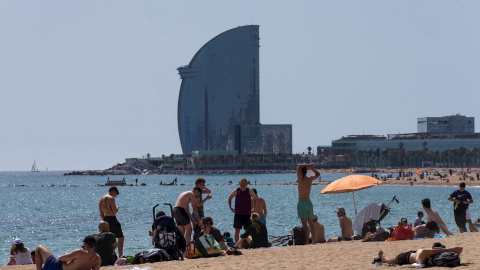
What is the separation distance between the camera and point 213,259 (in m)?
15.5

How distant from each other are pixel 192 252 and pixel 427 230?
590cm

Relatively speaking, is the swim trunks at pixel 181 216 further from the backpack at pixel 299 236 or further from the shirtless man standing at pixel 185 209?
the backpack at pixel 299 236

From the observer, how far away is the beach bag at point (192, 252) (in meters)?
15.9

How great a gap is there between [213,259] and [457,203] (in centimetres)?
823

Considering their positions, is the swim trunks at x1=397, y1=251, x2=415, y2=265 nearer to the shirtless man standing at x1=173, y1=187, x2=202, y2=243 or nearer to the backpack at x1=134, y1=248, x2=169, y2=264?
the backpack at x1=134, y1=248, x2=169, y2=264

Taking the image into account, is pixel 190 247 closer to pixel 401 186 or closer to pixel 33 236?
pixel 33 236

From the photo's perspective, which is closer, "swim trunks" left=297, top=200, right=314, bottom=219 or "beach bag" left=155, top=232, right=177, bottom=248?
"beach bag" left=155, top=232, right=177, bottom=248

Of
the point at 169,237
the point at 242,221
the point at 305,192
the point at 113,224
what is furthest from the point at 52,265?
the point at 305,192

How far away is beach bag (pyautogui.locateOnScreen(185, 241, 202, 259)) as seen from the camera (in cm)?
1585

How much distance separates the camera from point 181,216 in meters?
16.9

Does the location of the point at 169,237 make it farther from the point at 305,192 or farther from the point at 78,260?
the point at 305,192

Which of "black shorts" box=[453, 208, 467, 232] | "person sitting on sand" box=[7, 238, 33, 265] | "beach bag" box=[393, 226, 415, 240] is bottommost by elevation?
"person sitting on sand" box=[7, 238, 33, 265]

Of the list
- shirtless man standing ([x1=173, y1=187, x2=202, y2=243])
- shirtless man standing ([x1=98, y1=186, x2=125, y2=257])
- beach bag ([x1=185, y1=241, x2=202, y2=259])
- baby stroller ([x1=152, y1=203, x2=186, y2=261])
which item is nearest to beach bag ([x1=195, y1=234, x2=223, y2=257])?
beach bag ([x1=185, y1=241, x2=202, y2=259])

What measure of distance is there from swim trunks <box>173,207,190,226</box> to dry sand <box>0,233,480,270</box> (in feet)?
4.40
